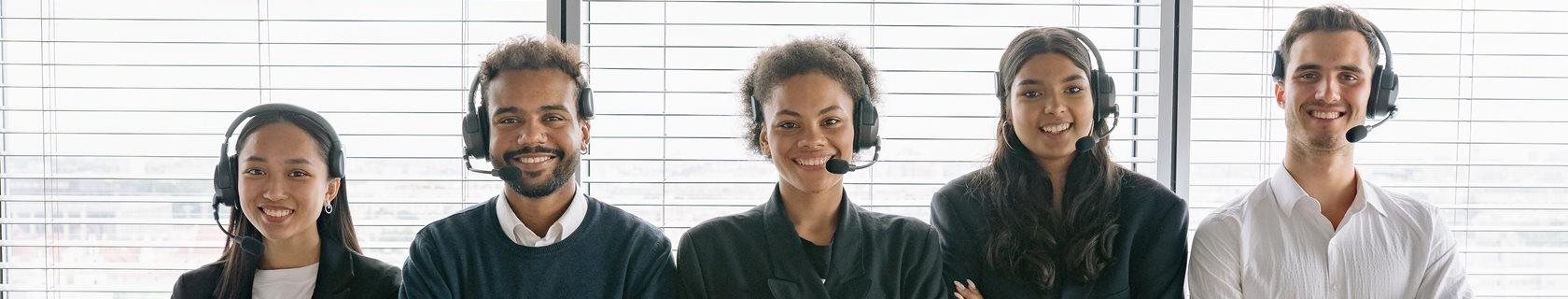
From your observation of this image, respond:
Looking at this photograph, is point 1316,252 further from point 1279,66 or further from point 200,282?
point 200,282

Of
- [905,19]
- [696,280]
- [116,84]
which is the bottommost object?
[696,280]

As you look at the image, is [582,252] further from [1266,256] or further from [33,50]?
[33,50]

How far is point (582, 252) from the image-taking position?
2.17 meters

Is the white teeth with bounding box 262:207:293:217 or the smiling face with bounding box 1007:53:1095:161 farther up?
the smiling face with bounding box 1007:53:1095:161

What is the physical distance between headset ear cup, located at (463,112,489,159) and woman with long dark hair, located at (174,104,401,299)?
358mm

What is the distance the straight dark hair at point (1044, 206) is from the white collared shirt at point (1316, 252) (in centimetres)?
26

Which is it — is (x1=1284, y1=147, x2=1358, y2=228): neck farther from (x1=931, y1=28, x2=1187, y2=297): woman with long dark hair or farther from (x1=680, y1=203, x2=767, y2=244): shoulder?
(x1=680, y1=203, x2=767, y2=244): shoulder

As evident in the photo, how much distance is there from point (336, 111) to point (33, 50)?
103 cm

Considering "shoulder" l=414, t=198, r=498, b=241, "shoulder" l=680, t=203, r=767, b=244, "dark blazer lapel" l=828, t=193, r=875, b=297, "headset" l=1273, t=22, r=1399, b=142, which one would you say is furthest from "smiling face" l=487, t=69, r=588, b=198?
"headset" l=1273, t=22, r=1399, b=142

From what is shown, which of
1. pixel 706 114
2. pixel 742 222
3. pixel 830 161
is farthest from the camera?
pixel 706 114

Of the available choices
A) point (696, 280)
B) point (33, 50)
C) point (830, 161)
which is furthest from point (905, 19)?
point (33, 50)

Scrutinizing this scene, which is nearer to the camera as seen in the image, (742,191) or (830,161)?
(830,161)

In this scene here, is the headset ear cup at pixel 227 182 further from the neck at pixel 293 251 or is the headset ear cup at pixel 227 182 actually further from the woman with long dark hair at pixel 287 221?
the neck at pixel 293 251

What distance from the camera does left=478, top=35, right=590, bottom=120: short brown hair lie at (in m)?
2.19
